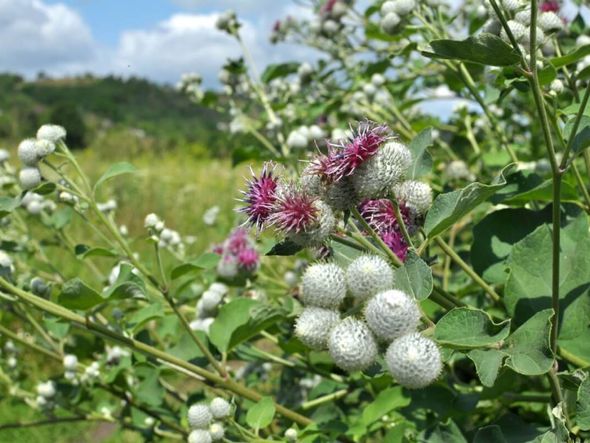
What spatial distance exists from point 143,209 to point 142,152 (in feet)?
40.7

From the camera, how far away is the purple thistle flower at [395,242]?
169 cm

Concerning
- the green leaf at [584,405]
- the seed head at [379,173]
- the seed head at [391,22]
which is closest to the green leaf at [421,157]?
the seed head at [379,173]

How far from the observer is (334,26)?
155 inches

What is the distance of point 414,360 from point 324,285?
0.28m

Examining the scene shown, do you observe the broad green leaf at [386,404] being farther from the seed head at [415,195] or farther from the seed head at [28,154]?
the seed head at [28,154]

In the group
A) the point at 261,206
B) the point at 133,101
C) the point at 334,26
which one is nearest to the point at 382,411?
the point at 261,206

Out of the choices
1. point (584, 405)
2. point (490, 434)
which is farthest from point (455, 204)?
point (490, 434)

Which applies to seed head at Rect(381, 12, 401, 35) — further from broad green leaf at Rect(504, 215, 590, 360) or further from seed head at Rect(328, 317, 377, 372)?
seed head at Rect(328, 317, 377, 372)

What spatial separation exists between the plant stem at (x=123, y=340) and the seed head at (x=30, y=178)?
37 cm

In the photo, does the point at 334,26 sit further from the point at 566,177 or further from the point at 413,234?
the point at 413,234

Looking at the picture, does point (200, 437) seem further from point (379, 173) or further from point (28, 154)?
point (28, 154)

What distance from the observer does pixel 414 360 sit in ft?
4.37

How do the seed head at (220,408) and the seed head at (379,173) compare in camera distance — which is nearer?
the seed head at (379,173)

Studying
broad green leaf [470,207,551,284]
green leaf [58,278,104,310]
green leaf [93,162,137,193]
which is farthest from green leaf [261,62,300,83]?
green leaf [58,278,104,310]
